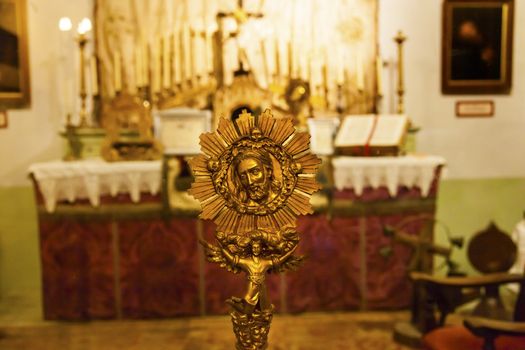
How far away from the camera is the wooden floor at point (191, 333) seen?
14.5 feet

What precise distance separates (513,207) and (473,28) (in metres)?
1.74

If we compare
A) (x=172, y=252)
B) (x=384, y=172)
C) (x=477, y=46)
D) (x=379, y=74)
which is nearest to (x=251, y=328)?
(x=172, y=252)

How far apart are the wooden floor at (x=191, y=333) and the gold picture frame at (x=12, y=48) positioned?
1992mm

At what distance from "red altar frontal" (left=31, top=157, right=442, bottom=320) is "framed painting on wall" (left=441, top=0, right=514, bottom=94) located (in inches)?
56.2

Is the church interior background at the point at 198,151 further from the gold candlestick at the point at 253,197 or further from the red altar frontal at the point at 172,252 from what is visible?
the gold candlestick at the point at 253,197

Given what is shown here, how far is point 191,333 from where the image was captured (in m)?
4.66

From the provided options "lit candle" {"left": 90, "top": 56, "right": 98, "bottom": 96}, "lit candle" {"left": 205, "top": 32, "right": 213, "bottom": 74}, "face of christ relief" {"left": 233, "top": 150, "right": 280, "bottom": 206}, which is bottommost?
"face of christ relief" {"left": 233, "top": 150, "right": 280, "bottom": 206}

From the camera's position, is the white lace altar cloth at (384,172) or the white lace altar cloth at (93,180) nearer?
the white lace altar cloth at (93,180)

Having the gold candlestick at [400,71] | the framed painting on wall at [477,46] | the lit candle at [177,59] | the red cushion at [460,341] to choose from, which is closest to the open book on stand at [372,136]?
the gold candlestick at [400,71]

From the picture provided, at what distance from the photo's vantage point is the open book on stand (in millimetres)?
4969

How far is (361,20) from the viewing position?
19.2 ft

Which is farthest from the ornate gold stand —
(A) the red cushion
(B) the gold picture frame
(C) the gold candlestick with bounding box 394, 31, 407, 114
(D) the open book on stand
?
(B) the gold picture frame

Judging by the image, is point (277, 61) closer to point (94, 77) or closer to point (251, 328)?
point (94, 77)

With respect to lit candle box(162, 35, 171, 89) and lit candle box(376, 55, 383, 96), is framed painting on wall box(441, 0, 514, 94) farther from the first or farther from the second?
lit candle box(162, 35, 171, 89)
